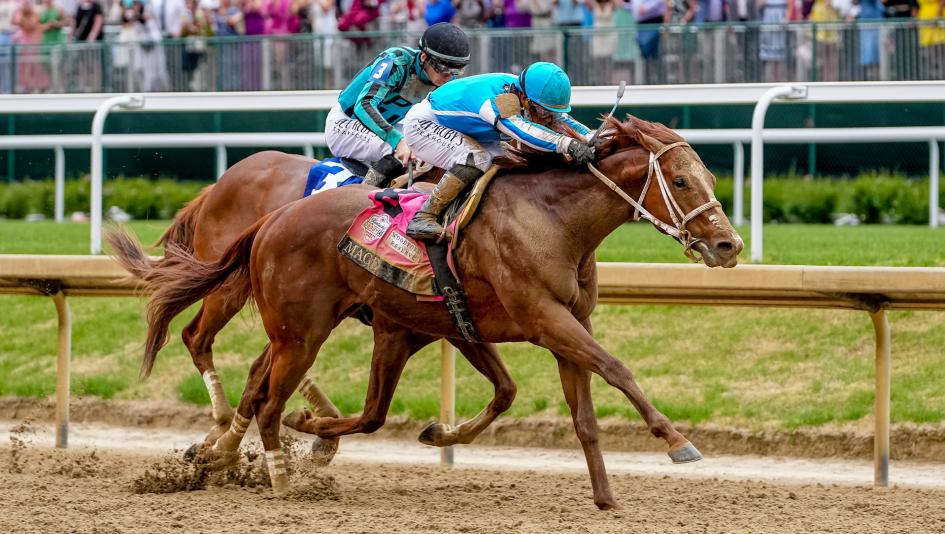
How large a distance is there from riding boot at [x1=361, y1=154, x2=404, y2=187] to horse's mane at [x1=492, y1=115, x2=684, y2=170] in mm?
1091

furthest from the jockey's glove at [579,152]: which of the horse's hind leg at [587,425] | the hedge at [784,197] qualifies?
the hedge at [784,197]

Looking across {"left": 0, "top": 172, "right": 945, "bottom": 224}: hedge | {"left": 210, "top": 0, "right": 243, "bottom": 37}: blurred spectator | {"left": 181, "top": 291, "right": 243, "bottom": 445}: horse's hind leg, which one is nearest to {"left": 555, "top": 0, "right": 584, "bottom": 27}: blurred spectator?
{"left": 0, "top": 172, "right": 945, "bottom": 224}: hedge

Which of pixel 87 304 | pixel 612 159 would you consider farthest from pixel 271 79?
pixel 612 159

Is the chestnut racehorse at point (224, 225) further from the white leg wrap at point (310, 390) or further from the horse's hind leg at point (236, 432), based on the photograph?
the horse's hind leg at point (236, 432)

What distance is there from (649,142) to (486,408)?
4.94ft

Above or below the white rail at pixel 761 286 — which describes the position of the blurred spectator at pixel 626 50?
above

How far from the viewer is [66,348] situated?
308 inches

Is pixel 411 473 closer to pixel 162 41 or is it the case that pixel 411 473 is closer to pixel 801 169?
pixel 162 41

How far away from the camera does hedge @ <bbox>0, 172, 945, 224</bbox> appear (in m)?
13.5

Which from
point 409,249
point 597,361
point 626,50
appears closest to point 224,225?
point 409,249

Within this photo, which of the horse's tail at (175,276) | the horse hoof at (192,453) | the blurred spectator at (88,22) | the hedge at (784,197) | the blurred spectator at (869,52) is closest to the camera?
the horse's tail at (175,276)

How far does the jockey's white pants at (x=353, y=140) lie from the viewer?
23.8ft

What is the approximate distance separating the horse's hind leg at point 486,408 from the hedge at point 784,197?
6.79 meters

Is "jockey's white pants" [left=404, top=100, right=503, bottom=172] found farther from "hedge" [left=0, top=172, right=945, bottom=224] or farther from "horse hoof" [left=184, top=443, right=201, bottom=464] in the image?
"hedge" [left=0, top=172, right=945, bottom=224]
